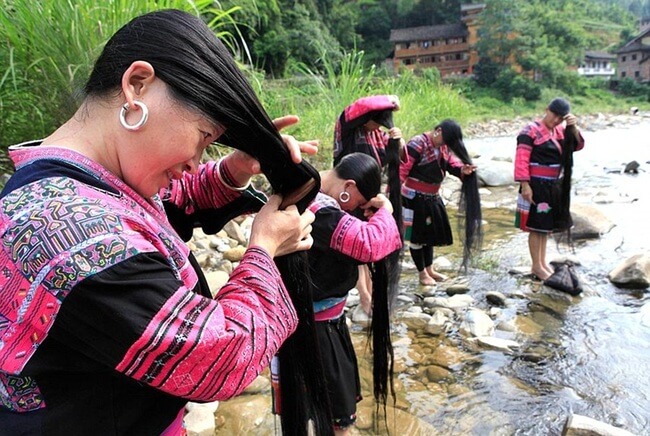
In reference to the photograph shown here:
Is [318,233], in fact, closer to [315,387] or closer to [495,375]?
[315,387]

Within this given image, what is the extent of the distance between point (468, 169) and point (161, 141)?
411 centimetres

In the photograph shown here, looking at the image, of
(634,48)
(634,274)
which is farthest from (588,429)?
(634,48)

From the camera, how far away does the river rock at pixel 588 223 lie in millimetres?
6770

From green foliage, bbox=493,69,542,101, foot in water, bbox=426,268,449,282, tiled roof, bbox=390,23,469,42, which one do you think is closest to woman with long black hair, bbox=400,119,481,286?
foot in water, bbox=426,268,449,282

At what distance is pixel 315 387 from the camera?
1.58 metres

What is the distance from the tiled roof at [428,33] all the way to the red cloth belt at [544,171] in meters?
35.7

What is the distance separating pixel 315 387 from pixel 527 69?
36658mm

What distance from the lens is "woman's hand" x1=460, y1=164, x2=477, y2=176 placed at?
457cm

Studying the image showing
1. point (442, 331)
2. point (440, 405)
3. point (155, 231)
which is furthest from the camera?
point (442, 331)

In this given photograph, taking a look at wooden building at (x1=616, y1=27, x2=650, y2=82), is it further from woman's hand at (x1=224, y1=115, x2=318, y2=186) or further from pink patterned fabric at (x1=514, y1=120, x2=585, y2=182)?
woman's hand at (x1=224, y1=115, x2=318, y2=186)

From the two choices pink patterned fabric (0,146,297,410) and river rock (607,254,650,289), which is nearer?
pink patterned fabric (0,146,297,410)

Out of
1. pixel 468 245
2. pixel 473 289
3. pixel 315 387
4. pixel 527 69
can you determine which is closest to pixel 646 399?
pixel 473 289

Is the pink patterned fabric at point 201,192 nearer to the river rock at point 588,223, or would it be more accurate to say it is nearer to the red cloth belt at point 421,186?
the red cloth belt at point 421,186

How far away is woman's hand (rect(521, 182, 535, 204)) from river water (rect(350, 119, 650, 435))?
90cm
